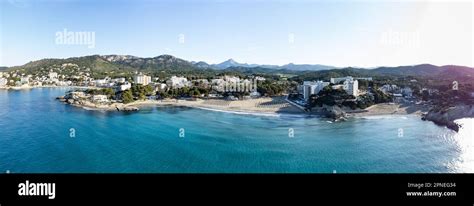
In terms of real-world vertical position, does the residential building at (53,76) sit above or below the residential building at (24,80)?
above

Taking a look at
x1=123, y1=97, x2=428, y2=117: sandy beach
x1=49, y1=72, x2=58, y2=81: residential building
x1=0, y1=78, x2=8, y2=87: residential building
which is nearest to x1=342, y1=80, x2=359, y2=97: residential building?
x1=123, y1=97, x2=428, y2=117: sandy beach

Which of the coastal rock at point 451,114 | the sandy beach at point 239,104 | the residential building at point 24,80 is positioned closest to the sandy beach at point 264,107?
the sandy beach at point 239,104

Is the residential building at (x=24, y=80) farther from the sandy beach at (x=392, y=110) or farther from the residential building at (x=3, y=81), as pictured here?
the sandy beach at (x=392, y=110)

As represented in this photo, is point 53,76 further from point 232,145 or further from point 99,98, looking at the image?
point 232,145

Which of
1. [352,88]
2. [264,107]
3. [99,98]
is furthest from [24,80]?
[352,88]

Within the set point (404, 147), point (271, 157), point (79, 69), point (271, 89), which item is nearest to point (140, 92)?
point (271, 89)

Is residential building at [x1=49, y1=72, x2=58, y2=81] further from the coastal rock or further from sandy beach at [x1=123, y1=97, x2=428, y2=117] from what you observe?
the coastal rock

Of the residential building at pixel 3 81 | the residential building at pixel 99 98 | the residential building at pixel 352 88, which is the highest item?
the residential building at pixel 3 81

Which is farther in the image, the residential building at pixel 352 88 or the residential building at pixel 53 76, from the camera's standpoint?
the residential building at pixel 53 76
